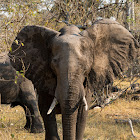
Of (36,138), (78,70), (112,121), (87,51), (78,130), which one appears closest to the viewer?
(78,70)

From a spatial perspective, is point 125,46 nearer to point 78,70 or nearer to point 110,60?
point 110,60

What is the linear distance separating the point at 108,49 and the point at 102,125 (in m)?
2.53

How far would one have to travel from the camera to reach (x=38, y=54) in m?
3.93

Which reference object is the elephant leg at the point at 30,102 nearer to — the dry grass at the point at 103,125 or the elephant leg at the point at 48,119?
the dry grass at the point at 103,125

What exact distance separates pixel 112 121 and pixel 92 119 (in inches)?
21.6

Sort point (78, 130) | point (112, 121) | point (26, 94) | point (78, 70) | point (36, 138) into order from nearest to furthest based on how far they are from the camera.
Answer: point (78, 70) → point (78, 130) → point (36, 138) → point (26, 94) → point (112, 121)

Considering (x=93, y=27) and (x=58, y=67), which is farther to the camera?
(x=93, y=27)

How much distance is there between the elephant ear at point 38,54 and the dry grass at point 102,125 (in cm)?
64

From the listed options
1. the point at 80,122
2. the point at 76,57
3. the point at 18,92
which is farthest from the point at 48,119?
the point at 18,92

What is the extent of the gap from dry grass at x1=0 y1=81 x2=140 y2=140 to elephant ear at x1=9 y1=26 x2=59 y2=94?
0.64 meters

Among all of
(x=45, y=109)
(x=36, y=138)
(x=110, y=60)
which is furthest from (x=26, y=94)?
(x=110, y=60)

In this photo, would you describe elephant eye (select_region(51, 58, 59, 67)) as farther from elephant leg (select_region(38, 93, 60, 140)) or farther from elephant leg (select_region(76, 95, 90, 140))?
elephant leg (select_region(76, 95, 90, 140))

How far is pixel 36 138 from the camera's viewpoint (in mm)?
5129

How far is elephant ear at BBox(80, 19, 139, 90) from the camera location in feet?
12.6
